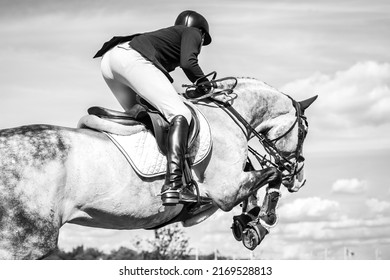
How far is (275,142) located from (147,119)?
2.31 metres

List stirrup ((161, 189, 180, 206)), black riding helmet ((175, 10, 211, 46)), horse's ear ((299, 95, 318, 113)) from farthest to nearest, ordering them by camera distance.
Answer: horse's ear ((299, 95, 318, 113)) < black riding helmet ((175, 10, 211, 46)) < stirrup ((161, 189, 180, 206))

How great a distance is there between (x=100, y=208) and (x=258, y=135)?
288 centimetres

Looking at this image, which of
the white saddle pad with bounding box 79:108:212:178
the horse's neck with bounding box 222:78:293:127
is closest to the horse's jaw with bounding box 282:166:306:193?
the horse's neck with bounding box 222:78:293:127

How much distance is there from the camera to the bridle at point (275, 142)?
9.45 meters

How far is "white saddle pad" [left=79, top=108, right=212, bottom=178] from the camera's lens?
820cm

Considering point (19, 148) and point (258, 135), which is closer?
point (19, 148)

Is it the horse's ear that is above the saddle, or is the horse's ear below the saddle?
above

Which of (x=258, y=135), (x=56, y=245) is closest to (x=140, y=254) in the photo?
(x=258, y=135)

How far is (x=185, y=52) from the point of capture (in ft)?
28.8

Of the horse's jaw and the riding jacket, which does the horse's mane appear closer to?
the riding jacket

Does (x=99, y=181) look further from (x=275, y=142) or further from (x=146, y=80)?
(x=275, y=142)

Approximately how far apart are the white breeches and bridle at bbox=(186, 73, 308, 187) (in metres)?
0.82

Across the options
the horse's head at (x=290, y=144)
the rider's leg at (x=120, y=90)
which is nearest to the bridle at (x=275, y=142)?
the horse's head at (x=290, y=144)

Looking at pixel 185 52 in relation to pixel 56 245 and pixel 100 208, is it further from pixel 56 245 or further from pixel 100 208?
pixel 56 245
